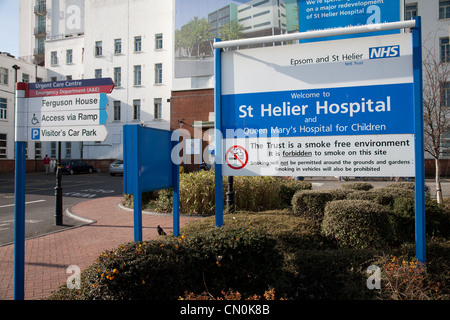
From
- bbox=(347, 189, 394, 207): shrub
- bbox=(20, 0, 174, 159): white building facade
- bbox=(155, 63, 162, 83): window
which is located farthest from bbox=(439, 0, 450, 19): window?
bbox=(347, 189, 394, 207): shrub

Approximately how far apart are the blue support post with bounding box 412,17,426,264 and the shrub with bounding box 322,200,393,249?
0.86 m

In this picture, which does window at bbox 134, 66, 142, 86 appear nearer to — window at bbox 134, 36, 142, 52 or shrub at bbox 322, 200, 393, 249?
window at bbox 134, 36, 142, 52

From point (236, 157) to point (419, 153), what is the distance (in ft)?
7.07

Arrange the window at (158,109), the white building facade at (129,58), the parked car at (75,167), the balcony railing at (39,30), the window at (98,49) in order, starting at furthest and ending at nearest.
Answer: the balcony railing at (39,30), the window at (98,49), the window at (158,109), the white building facade at (129,58), the parked car at (75,167)

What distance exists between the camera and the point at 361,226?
471 cm

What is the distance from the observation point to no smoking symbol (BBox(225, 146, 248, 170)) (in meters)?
4.45

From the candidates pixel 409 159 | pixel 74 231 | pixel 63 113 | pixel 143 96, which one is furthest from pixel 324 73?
pixel 143 96

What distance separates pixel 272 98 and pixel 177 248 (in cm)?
225

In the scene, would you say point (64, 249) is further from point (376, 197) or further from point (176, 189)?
point (376, 197)

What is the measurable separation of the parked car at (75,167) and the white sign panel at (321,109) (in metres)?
32.1

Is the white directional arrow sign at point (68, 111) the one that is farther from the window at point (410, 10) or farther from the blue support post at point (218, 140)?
the window at point (410, 10)

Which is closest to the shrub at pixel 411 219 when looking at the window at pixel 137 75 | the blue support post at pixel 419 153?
the blue support post at pixel 419 153

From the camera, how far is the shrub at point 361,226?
15.3ft

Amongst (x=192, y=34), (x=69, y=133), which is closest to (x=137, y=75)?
(x=192, y=34)
